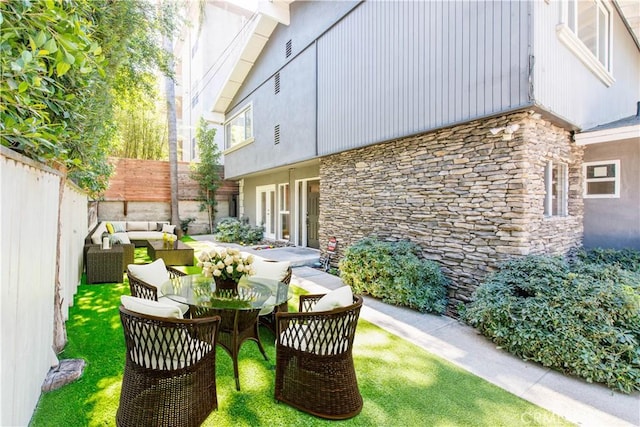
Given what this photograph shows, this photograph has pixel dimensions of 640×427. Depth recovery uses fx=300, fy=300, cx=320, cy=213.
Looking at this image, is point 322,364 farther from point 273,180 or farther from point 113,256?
point 273,180

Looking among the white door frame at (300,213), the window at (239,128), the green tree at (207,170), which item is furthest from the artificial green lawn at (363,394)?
the green tree at (207,170)

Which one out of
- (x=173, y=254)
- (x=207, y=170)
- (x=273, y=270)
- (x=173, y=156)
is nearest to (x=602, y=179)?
(x=273, y=270)

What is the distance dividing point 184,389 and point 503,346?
3.66 meters

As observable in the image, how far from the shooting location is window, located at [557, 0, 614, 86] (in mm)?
4939

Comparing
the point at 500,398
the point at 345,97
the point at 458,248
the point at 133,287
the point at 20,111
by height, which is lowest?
the point at 500,398

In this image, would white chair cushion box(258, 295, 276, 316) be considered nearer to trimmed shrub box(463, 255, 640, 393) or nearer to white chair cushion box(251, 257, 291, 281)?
white chair cushion box(251, 257, 291, 281)

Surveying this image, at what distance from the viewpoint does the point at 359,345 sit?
382 centimetres

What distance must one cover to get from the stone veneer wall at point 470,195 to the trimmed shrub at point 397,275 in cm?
33

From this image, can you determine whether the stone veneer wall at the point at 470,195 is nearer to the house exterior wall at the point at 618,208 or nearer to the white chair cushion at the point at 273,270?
the house exterior wall at the point at 618,208

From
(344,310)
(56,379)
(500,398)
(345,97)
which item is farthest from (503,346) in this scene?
(345,97)

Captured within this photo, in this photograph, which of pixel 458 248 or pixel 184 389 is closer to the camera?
pixel 184 389

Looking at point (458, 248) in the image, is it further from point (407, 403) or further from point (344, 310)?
point (344, 310)

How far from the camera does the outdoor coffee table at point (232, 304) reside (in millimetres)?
3047

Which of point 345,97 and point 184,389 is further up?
point 345,97
